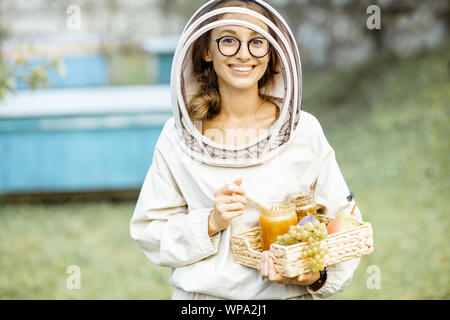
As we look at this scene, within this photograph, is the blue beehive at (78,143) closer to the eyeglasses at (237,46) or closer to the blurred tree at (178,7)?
the eyeglasses at (237,46)

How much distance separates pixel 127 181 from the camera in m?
6.14

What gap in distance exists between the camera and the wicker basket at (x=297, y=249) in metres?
1.49

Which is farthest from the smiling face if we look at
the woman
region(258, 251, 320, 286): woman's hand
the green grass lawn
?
the green grass lawn

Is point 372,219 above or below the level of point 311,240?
below

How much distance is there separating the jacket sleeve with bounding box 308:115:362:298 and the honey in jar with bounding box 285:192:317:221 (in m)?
0.06

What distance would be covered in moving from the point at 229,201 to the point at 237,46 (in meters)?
0.51

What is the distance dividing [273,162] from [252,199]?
17cm

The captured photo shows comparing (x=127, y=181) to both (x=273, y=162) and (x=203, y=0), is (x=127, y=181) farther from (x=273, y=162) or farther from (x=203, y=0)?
(x=203, y=0)

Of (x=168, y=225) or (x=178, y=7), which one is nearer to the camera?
(x=168, y=225)

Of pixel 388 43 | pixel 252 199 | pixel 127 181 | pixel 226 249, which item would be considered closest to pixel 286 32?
pixel 252 199

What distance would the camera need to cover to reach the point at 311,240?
59.0 inches

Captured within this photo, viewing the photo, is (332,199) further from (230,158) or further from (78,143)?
(78,143)

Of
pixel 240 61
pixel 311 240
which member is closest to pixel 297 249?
pixel 311 240

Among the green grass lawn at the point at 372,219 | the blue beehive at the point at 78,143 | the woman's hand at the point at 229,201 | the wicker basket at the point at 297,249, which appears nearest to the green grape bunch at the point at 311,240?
the wicker basket at the point at 297,249
